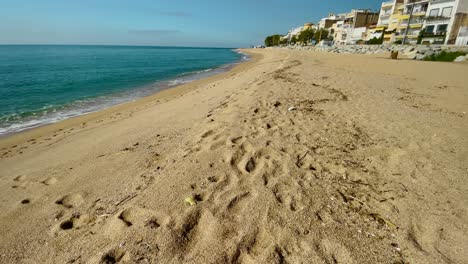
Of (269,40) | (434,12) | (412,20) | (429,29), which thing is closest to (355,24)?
(412,20)

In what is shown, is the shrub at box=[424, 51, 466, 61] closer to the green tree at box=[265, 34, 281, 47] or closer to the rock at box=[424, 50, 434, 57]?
the rock at box=[424, 50, 434, 57]

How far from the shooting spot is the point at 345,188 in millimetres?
2648

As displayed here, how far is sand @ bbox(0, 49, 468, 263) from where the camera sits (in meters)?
1.92

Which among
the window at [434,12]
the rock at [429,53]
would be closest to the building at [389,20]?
the window at [434,12]

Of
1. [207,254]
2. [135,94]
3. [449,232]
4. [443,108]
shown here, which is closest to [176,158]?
[207,254]

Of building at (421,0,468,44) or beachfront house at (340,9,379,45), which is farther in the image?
beachfront house at (340,9,379,45)

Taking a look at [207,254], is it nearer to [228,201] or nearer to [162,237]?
[162,237]

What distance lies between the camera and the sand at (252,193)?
1920 mm

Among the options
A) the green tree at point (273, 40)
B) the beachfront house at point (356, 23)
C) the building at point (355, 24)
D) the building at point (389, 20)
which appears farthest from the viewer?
the green tree at point (273, 40)

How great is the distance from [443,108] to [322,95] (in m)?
2.87

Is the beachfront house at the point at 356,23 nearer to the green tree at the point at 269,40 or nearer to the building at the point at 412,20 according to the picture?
the building at the point at 412,20

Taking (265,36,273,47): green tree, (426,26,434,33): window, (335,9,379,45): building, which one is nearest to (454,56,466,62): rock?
(426,26,434,33): window

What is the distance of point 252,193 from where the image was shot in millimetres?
2514

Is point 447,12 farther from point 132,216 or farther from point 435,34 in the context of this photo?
point 132,216
